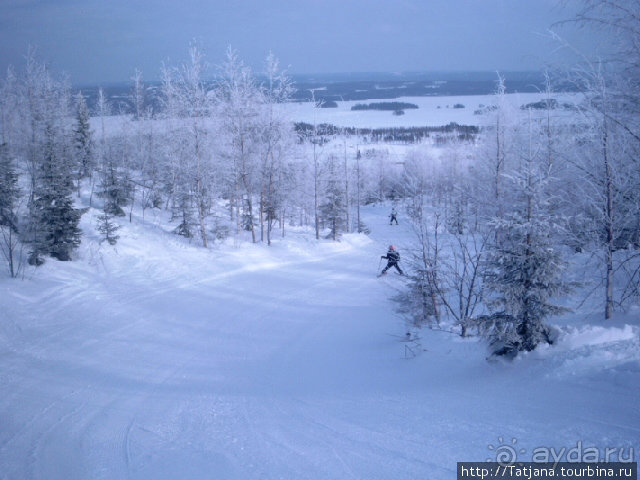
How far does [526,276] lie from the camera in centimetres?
622

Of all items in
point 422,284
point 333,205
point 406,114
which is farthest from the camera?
point 406,114

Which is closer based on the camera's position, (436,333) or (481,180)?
(436,333)

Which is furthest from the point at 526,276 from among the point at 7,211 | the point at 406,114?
the point at 406,114

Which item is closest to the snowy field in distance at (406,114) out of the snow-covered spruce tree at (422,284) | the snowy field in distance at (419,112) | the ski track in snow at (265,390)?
the snowy field in distance at (419,112)

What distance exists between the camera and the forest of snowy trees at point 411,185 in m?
6.27

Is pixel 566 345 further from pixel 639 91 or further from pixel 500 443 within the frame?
pixel 639 91

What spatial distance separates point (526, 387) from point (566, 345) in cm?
115

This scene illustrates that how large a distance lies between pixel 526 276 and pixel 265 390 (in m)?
4.90

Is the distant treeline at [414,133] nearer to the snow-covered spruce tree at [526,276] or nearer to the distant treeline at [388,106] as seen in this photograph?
the distant treeline at [388,106]

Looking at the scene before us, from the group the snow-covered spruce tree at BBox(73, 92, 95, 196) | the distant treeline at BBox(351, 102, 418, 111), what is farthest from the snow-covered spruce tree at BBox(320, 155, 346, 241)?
the distant treeline at BBox(351, 102, 418, 111)

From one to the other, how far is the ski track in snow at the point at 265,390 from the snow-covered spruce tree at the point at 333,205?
579 inches

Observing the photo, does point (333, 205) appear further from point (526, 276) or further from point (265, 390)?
point (526, 276)

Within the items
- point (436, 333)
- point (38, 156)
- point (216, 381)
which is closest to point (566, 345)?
point (436, 333)

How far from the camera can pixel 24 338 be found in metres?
10.1
